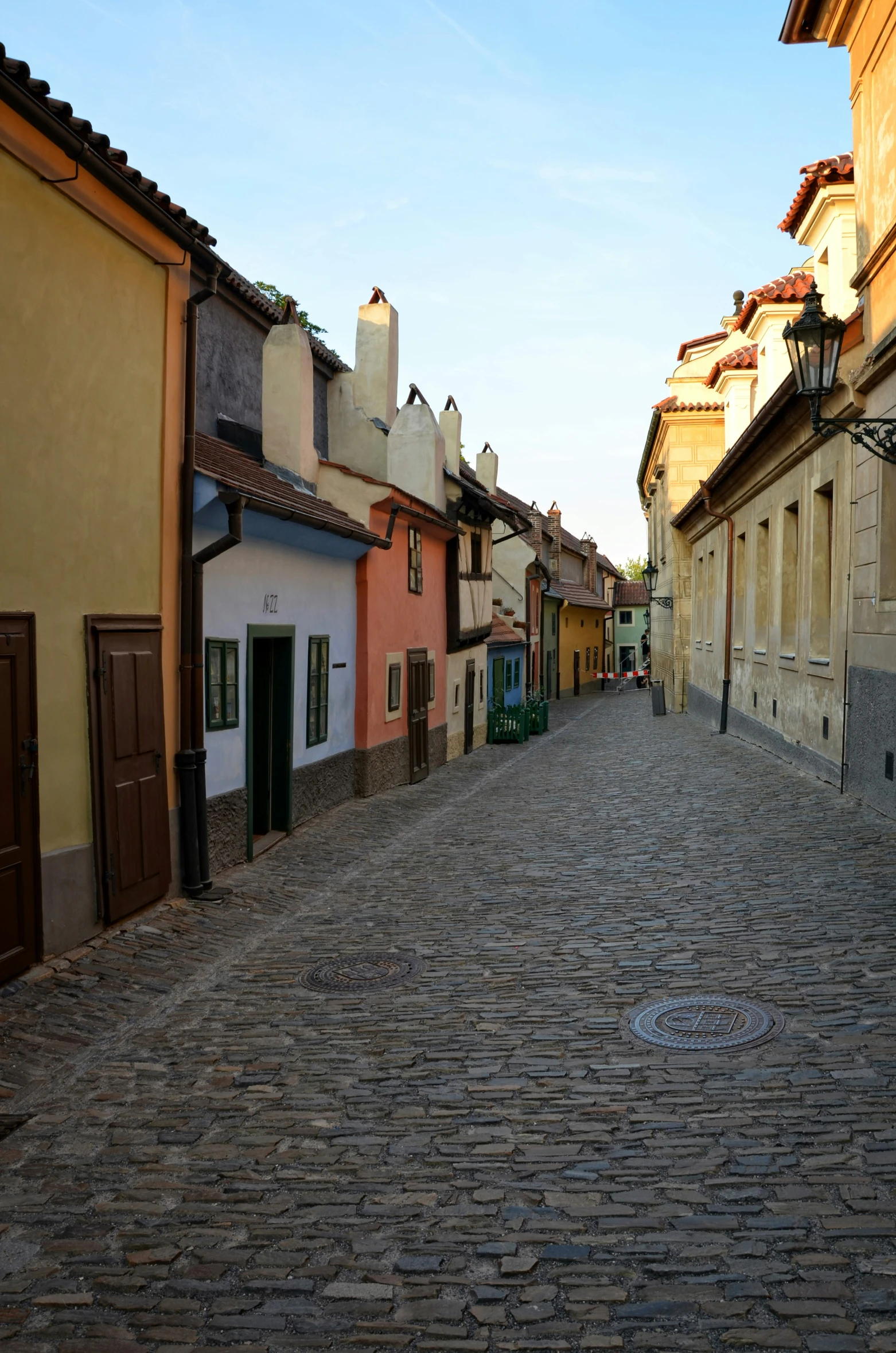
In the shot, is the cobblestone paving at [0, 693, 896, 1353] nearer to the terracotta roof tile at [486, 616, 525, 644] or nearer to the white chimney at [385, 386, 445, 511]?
the white chimney at [385, 386, 445, 511]

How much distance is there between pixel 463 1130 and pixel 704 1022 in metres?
1.66

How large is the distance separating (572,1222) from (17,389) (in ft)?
18.0

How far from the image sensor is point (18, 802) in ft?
21.3

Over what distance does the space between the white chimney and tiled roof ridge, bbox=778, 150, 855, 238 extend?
21.6 feet

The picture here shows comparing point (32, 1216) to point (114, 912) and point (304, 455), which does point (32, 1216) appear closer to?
point (114, 912)

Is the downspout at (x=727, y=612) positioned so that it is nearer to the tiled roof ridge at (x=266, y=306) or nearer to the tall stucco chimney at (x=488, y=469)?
the tall stucco chimney at (x=488, y=469)

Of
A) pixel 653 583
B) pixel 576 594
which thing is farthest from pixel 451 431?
pixel 576 594

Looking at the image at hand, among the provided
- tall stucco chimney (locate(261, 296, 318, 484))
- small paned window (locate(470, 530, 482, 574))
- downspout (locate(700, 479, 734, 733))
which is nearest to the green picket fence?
small paned window (locate(470, 530, 482, 574))

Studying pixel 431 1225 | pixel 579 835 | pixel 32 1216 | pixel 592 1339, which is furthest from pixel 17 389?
pixel 579 835

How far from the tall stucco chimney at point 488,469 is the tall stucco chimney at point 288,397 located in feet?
43.6

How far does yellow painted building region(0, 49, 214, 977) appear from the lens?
6.49 m

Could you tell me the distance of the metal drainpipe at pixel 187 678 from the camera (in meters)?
8.86

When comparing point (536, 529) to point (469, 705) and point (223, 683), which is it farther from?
point (223, 683)

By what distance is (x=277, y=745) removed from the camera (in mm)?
12242
